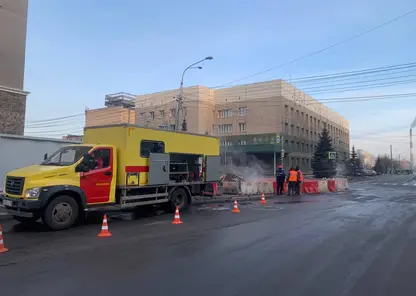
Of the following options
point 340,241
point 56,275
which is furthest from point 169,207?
point 56,275

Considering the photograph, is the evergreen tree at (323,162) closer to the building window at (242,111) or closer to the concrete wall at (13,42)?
the building window at (242,111)

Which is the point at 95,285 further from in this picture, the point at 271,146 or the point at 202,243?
the point at 271,146

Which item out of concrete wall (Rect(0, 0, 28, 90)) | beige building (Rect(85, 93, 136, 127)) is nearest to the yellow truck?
concrete wall (Rect(0, 0, 28, 90))

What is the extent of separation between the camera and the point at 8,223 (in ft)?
35.2

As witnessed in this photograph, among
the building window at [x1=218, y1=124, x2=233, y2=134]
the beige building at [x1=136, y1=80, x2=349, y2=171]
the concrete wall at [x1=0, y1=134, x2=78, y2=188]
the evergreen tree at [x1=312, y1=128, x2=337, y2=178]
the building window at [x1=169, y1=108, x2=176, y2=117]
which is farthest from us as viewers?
the building window at [x1=218, y1=124, x2=233, y2=134]

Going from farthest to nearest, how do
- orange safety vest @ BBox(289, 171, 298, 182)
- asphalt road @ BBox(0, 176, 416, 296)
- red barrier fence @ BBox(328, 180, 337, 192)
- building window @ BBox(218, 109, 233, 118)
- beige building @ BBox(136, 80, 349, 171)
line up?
building window @ BBox(218, 109, 233, 118)
beige building @ BBox(136, 80, 349, 171)
red barrier fence @ BBox(328, 180, 337, 192)
orange safety vest @ BBox(289, 171, 298, 182)
asphalt road @ BBox(0, 176, 416, 296)

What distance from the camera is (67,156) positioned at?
10.6 metres

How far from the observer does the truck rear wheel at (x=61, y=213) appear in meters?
9.34

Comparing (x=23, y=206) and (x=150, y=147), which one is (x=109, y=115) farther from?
(x=23, y=206)

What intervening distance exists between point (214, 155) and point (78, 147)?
6.32 m

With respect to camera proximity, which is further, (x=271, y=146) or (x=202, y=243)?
(x=271, y=146)

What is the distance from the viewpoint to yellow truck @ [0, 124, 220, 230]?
941cm

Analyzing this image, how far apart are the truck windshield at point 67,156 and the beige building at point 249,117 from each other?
48781mm

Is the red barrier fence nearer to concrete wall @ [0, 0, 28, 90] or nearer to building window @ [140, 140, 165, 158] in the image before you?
building window @ [140, 140, 165, 158]
